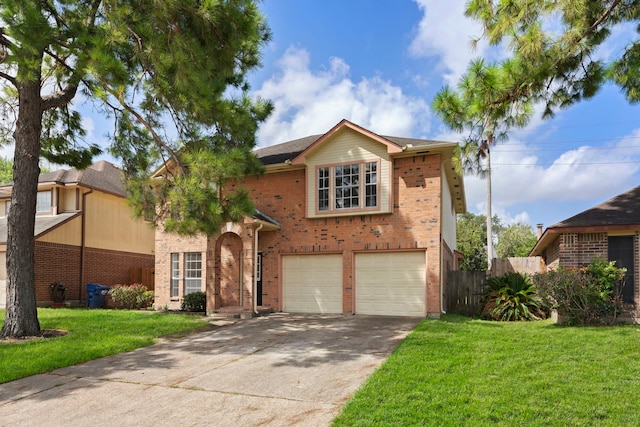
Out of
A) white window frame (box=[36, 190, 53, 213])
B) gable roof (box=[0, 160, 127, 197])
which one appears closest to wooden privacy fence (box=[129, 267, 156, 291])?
gable roof (box=[0, 160, 127, 197])

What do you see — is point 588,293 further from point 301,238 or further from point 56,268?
point 56,268

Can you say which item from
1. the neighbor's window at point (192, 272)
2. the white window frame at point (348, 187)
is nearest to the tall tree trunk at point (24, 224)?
the neighbor's window at point (192, 272)

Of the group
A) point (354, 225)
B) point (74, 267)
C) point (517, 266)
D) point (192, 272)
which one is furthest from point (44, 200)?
point (517, 266)

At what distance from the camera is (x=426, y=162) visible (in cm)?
1245

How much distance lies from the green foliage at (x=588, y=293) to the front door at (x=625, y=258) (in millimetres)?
674

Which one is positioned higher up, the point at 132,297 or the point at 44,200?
the point at 44,200

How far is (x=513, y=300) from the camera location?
12023 mm

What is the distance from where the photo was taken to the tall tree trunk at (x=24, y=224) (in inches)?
359

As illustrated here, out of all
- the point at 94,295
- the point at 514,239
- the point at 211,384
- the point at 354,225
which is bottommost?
the point at 94,295

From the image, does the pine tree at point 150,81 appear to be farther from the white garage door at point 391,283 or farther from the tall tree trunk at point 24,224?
the white garage door at point 391,283

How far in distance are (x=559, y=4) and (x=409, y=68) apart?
7.42 metres

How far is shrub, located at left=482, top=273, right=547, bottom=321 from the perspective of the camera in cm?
1184

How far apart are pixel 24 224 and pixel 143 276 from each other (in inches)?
446

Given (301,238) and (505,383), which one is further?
(301,238)
